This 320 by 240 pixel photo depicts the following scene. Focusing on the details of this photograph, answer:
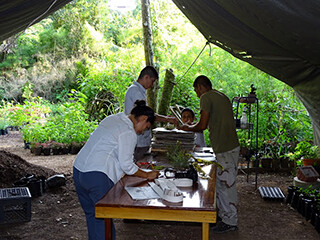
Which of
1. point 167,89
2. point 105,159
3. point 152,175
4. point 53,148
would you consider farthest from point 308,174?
point 53,148

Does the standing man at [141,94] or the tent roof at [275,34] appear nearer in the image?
the tent roof at [275,34]

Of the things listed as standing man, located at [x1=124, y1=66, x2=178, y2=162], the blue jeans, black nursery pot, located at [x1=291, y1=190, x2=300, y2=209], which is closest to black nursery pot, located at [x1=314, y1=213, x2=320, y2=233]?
black nursery pot, located at [x1=291, y1=190, x2=300, y2=209]

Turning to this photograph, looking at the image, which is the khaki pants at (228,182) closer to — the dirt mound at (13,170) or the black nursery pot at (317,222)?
the black nursery pot at (317,222)

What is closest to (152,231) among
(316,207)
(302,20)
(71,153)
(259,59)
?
(316,207)

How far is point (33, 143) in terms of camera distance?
32.7ft

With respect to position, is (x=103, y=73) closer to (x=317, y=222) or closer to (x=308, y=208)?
(x=308, y=208)

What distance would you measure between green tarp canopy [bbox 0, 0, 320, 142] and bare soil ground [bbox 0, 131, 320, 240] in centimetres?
120

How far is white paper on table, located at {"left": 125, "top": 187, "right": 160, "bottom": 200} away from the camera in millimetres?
2725

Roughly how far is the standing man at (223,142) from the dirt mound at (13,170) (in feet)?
11.7

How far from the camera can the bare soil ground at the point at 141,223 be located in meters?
4.39

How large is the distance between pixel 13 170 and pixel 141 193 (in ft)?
14.4

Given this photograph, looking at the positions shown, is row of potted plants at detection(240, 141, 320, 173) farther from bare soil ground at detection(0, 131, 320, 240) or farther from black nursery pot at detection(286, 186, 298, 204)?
black nursery pot at detection(286, 186, 298, 204)

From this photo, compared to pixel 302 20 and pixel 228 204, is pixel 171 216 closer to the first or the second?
pixel 302 20

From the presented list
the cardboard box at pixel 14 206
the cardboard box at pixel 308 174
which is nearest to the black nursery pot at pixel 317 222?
the cardboard box at pixel 308 174
